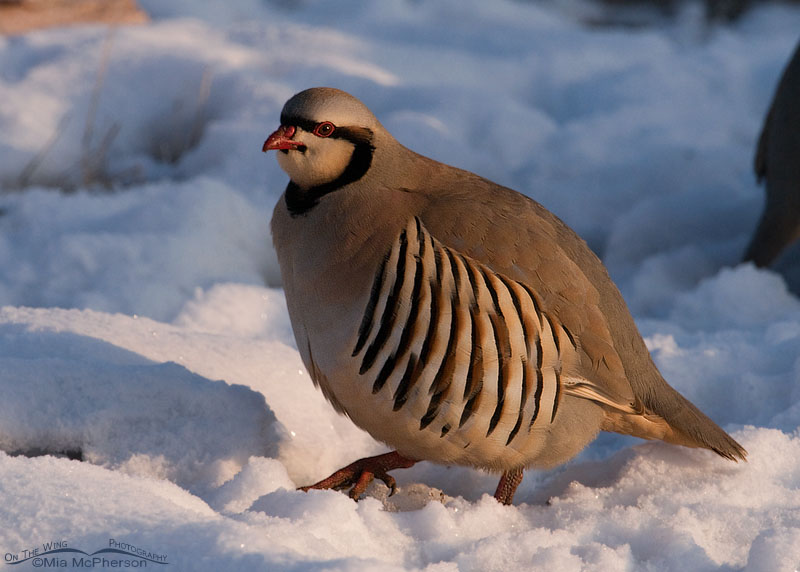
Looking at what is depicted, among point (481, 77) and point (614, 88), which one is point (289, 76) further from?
point (614, 88)

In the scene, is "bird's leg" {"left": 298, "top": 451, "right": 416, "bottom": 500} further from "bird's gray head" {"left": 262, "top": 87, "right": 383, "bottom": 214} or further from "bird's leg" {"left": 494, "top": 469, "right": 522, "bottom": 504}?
"bird's gray head" {"left": 262, "top": 87, "right": 383, "bottom": 214}

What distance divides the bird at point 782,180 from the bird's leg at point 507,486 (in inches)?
100

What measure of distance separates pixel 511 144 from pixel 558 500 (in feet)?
12.7

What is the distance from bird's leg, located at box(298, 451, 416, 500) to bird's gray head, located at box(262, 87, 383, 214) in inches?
29.8

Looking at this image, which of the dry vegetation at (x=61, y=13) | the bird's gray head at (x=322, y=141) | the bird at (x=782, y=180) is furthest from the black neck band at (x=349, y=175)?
the dry vegetation at (x=61, y=13)

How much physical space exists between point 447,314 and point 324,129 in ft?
2.05

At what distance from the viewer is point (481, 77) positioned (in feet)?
23.5

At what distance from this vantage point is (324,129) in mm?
2576

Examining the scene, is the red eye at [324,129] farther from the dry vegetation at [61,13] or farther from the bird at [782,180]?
the dry vegetation at [61,13]

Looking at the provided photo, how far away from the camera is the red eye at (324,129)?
257cm

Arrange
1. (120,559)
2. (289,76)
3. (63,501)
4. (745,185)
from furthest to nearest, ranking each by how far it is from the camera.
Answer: (289,76), (745,185), (63,501), (120,559)

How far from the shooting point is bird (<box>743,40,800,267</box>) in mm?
4539

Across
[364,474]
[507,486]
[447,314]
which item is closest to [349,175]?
[447,314]

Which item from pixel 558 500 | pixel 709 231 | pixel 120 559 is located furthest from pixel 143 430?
pixel 709 231
